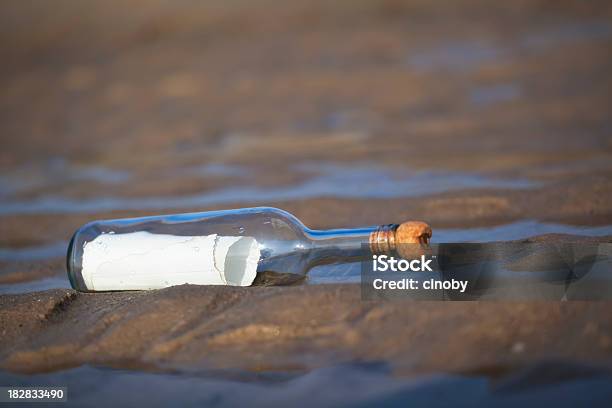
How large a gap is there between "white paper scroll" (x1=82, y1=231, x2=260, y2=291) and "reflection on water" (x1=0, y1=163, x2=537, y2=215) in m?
1.55

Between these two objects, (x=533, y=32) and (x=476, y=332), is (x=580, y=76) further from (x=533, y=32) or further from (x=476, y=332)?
(x=476, y=332)

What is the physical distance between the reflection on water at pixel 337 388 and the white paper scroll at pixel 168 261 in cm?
35

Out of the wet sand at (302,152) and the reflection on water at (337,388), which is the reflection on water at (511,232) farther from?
the reflection on water at (337,388)

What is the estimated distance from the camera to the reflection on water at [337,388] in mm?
1607

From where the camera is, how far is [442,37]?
7133 millimetres

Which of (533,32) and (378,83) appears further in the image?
(533,32)

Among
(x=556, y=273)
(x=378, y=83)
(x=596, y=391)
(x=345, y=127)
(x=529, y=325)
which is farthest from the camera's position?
(x=378, y=83)

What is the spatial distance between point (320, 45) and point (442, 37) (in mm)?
1085

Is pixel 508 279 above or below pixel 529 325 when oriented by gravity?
above

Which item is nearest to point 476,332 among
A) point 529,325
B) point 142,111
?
point 529,325

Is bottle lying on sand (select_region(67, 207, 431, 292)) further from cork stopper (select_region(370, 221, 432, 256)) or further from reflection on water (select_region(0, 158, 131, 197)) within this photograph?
reflection on water (select_region(0, 158, 131, 197))

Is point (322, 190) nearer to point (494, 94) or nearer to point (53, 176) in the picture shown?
point (53, 176)

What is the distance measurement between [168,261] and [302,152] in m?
2.90

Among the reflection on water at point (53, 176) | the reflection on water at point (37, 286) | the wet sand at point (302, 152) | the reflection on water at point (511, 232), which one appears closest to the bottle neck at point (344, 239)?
the wet sand at point (302, 152)
